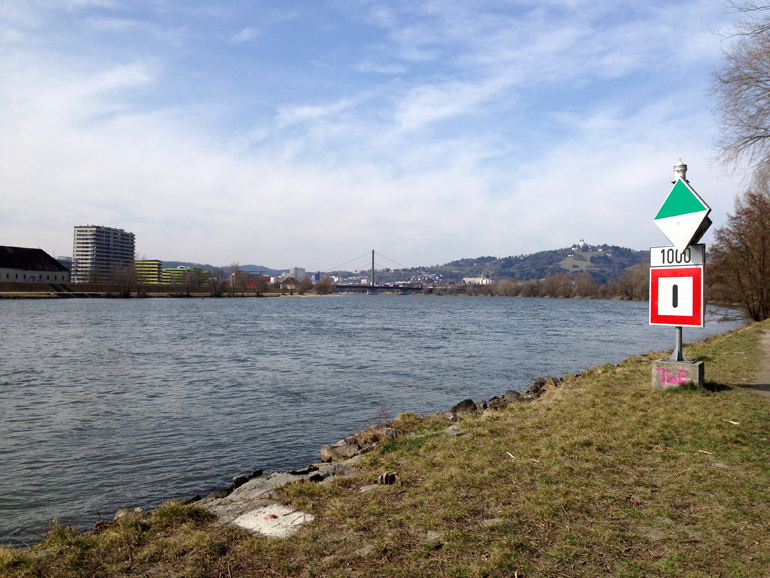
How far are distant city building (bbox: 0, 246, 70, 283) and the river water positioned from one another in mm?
83634

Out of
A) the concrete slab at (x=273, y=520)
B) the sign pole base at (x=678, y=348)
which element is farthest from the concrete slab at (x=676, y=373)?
the concrete slab at (x=273, y=520)

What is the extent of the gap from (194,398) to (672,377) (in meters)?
13.2

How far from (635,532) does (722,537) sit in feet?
2.05

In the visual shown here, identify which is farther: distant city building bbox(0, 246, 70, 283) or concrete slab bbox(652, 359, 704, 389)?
distant city building bbox(0, 246, 70, 283)

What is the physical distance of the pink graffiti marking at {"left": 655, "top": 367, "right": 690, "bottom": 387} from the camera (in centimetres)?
920

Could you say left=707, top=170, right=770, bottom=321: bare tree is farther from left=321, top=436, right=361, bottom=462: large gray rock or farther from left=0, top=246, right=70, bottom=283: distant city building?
left=0, top=246, right=70, bottom=283: distant city building

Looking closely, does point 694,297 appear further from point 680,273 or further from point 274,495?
point 274,495

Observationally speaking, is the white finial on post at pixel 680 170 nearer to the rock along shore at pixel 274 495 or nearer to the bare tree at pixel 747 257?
the rock along shore at pixel 274 495

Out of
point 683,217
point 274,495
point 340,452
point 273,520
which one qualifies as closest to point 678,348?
point 683,217

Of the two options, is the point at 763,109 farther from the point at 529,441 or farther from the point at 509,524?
the point at 509,524

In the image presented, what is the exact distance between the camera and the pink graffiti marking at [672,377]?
9.20 meters

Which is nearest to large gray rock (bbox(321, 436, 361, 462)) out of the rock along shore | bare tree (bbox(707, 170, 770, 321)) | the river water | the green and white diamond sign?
→ the rock along shore

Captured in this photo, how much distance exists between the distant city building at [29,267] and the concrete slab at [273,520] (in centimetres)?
11989

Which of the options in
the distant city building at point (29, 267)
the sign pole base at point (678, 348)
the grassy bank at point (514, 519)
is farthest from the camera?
the distant city building at point (29, 267)
